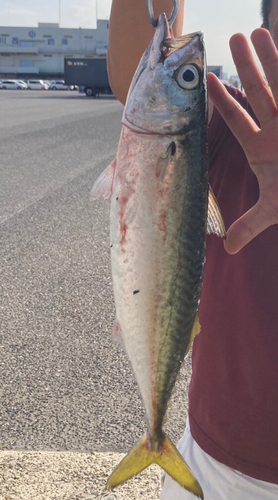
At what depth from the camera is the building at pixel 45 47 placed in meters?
94.1

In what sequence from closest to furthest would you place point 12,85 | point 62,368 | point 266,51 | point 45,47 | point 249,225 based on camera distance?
point 266,51, point 249,225, point 62,368, point 12,85, point 45,47

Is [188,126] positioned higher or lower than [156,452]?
higher

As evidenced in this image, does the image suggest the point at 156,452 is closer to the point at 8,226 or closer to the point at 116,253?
the point at 116,253

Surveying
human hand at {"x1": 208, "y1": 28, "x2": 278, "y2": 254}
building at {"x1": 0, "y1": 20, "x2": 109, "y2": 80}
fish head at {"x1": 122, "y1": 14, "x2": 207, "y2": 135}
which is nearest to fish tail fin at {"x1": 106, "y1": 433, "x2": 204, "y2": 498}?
human hand at {"x1": 208, "y1": 28, "x2": 278, "y2": 254}

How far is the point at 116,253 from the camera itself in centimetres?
140

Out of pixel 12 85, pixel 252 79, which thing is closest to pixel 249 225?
pixel 252 79

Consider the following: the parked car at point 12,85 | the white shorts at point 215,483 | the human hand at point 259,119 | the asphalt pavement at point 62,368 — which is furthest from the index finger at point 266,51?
the parked car at point 12,85

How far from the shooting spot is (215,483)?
1.80 m

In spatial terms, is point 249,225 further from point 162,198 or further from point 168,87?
point 168,87

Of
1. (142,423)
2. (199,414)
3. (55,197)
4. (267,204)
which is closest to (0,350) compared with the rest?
(142,423)

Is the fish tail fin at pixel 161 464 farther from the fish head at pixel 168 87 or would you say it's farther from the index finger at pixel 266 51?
the index finger at pixel 266 51

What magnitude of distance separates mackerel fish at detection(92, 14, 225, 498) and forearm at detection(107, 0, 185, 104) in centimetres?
39

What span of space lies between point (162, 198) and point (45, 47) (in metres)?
102

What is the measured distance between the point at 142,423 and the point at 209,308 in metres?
1.80
